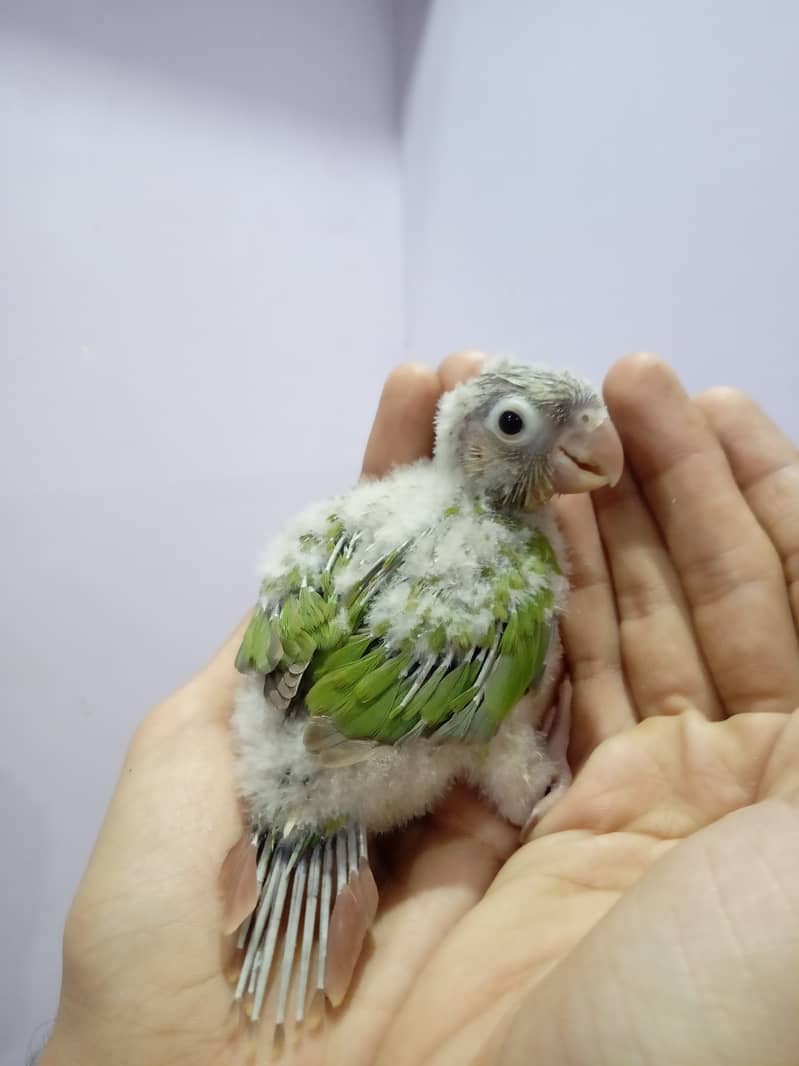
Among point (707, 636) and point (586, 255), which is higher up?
point (586, 255)

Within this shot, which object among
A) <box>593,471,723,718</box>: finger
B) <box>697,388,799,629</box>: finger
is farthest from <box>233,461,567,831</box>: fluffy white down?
<box>697,388,799,629</box>: finger

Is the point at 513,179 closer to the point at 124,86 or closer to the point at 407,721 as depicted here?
the point at 124,86

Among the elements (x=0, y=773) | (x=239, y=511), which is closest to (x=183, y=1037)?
(x=0, y=773)

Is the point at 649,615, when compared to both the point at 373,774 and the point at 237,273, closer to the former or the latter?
the point at 373,774

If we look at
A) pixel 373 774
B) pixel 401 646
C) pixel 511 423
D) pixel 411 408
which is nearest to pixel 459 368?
pixel 411 408

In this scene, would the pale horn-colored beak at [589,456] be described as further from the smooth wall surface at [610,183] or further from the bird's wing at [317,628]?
the smooth wall surface at [610,183]
